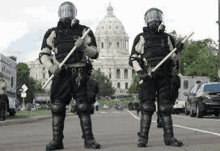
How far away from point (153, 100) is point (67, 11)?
68.6 inches

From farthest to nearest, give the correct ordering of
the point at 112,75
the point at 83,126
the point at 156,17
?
the point at 112,75 < the point at 156,17 < the point at 83,126

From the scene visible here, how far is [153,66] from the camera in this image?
6.82 m

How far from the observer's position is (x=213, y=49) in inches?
2689

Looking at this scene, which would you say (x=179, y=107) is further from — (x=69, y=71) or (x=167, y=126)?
(x=69, y=71)

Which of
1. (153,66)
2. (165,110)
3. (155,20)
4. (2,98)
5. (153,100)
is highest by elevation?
(155,20)

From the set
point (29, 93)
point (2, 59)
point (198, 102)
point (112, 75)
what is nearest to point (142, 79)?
point (198, 102)

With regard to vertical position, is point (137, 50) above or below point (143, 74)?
above

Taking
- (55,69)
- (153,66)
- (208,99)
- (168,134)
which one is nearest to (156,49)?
(153,66)

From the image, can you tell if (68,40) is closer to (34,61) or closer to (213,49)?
(213,49)

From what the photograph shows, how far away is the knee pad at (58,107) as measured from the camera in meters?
6.36

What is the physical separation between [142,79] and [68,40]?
1.18 metres

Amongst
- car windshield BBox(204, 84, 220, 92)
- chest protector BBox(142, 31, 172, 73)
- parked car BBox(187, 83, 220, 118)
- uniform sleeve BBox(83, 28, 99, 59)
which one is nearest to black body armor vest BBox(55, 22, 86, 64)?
uniform sleeve BBox(83, 28, 99, 59)

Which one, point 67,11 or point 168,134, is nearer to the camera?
point 168,134

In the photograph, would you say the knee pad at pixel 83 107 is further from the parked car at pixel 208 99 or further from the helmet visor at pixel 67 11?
the parked car at pixel 208 99
